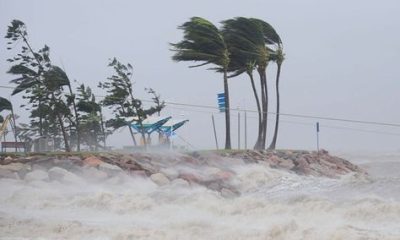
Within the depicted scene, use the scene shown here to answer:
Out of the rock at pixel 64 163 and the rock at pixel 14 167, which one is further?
the rock at pixel 64 163

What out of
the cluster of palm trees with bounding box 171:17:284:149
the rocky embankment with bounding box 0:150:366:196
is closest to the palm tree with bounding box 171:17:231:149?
the cluster of palm trees with bounding box 171:17:284:149

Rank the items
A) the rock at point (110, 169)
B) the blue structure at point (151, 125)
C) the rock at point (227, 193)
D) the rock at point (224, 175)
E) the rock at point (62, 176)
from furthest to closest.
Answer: the blue structure at point (151, 125) < the rock at point (224, 175) < the rock at point (110, 169) < the rock at point (62, 176) < the rock at point (227, 193)

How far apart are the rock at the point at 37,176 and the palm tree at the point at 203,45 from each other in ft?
41.0

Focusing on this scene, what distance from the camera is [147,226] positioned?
10281 mm

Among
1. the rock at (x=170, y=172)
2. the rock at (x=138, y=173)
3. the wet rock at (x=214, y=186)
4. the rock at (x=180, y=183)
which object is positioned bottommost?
the wet rock at (x=214, y=186)

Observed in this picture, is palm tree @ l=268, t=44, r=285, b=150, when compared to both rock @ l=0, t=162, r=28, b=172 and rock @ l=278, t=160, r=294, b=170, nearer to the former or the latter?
rock @ l=278, t=160, r=294, b=170

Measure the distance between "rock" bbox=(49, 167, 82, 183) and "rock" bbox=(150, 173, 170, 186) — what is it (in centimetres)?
199

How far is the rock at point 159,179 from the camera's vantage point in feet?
50.9

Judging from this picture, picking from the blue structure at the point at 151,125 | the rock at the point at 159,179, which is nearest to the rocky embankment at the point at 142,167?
the rock at the point at 159,179

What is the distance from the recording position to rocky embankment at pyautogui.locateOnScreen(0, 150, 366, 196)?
15344 mm

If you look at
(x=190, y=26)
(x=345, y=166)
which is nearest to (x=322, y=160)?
(x=345, y=166)

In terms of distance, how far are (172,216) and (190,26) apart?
17.5 meters

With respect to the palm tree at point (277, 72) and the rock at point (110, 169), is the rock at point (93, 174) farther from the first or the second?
the palm tree at point (277, 72)

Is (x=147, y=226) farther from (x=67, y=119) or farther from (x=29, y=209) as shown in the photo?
(x=67, y=119)
